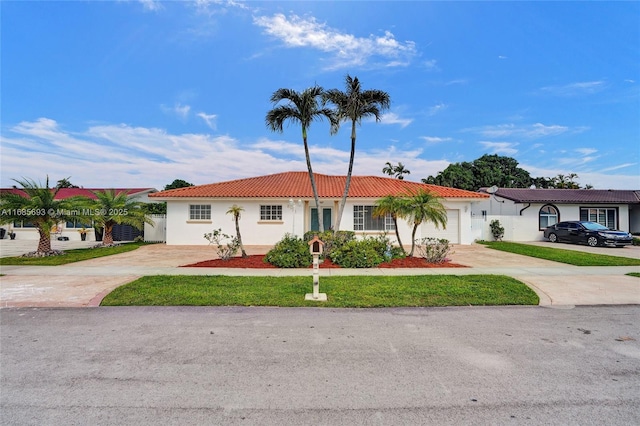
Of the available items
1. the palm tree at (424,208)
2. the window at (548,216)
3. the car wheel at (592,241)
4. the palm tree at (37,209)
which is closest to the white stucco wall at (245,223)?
the palm tree at (37,209)

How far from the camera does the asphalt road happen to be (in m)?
2.99

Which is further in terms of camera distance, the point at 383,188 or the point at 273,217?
the point at 383,188

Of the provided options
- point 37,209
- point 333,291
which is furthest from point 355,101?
point 37,209

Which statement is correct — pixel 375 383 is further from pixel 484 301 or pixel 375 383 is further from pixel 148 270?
pixel 148 270

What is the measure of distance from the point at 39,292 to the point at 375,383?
8.12 meters

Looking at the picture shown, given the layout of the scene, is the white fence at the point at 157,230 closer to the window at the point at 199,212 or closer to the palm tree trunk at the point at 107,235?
the window at the point at 199,212

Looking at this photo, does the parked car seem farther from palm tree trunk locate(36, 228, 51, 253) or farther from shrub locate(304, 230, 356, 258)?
palm tree trunk locate(36, 228, 51, 253)

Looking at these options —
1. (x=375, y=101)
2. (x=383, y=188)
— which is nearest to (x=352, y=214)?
(x=383, y=188)

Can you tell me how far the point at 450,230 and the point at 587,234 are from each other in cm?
794

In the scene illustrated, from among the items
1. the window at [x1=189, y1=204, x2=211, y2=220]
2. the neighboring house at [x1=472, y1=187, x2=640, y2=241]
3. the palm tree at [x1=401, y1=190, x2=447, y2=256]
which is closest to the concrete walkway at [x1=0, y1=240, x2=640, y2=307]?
the palm tree at [x1=401, y1=190, x2=447, y2=256]

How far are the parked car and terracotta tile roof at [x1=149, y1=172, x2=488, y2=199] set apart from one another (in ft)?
20.8

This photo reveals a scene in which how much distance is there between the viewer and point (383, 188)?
21328 mm

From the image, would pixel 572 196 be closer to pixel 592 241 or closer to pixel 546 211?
pixel 546 211

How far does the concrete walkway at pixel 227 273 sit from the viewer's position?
23.6 ft
